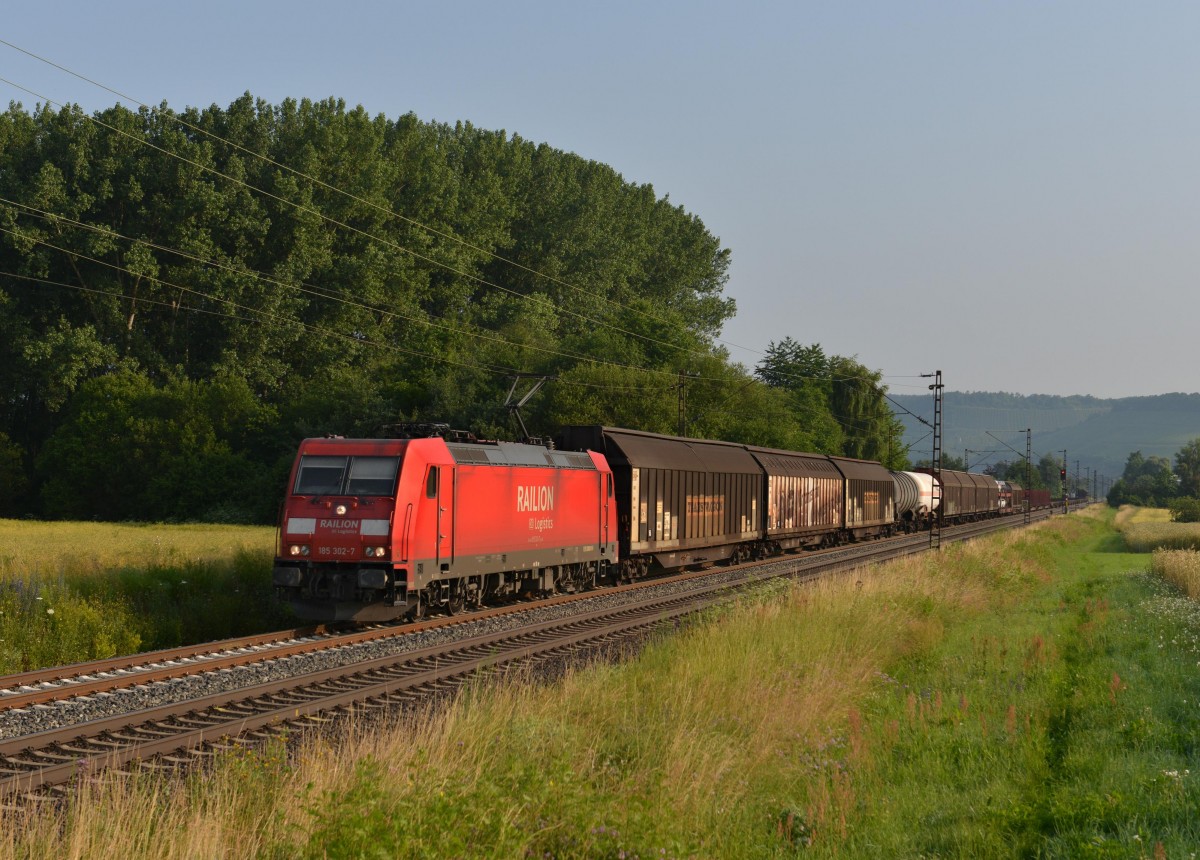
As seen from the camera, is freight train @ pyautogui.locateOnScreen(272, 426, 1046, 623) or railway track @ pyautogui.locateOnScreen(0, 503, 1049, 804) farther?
freight train @ pyautogui.locateOnScreen(272, 426, 1046, 623)

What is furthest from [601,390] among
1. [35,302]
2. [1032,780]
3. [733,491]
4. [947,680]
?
[1032,780]

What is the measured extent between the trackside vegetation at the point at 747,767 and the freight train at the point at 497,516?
503cm

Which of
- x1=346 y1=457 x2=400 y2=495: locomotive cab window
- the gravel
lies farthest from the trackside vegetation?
x1=346 y1=457 x2=400 y2=495: locomotive cab window

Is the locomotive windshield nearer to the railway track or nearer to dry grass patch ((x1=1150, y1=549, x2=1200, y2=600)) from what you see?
the railway track

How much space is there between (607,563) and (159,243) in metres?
46.1

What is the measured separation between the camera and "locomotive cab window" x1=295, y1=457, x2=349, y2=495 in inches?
766

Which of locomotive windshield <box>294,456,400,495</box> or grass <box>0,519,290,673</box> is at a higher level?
locomotive windshield <box>294,456,400,495</box>

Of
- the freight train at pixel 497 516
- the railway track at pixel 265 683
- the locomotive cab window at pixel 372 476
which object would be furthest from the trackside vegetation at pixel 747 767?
the locomotive cab window at pixel 372 476

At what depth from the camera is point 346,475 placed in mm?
19391

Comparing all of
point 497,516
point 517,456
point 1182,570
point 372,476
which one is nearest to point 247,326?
point 517,456

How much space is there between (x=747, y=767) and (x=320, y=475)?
11.8 metres

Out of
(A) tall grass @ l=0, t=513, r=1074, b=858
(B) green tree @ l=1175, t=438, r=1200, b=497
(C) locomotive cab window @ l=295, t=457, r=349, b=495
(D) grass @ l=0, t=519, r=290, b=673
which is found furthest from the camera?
(B) green tree @ l=1175, t=438, r=1200, b=497

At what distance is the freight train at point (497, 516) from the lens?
18828 millimetres

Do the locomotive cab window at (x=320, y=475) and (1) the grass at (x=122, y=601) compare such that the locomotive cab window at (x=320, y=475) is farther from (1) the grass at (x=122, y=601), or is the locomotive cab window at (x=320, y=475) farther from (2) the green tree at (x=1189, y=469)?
(2) the green tree at (x=1189, y=469)
